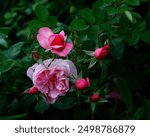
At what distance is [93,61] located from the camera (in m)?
1.10

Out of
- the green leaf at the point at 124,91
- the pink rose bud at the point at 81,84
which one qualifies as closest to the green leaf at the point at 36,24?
the pink rose bud at the point at 81,84

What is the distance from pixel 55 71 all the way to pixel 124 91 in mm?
331

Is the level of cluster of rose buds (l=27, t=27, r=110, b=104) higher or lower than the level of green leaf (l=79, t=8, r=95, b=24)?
lower

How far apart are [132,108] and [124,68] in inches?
5.2

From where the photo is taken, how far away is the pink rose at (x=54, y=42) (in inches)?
42.4

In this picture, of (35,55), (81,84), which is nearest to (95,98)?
(81,84)

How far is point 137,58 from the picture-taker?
1396 mm

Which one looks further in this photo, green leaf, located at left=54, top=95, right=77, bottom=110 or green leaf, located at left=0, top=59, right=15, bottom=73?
green leaf, located at left=54, top=95, right=77, bottom=110

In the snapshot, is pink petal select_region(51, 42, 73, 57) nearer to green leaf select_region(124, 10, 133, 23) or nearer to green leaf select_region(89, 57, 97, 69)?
green leaf select_region(89, 57, 97, 69)

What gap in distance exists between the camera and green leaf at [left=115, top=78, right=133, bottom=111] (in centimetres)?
134

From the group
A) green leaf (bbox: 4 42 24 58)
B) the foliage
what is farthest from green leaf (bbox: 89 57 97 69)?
green leaf (bbox: 4 42 24 58)

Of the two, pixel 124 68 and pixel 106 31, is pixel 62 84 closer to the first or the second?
pixel 106 31

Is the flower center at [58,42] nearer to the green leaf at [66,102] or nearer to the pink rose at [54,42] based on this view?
the pink rose at [54,42]

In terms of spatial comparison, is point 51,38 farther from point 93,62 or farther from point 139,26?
point 139,26
